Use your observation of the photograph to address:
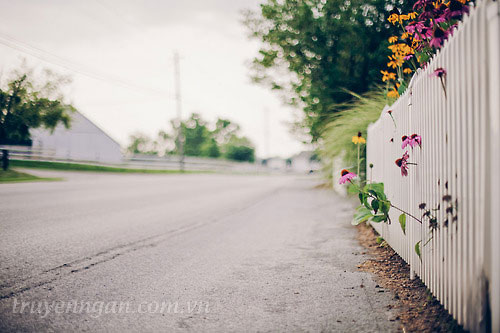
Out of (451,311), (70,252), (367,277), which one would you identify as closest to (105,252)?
(70,252)

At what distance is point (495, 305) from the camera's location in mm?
1720

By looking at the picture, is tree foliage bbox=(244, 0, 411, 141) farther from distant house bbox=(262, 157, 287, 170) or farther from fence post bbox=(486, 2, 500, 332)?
distant house bbox=(262, 157, 287, 170)

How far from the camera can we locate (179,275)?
11.6ft

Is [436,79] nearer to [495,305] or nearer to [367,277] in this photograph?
[495,305]

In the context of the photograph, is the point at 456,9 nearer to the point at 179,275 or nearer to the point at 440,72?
the point at 440,72

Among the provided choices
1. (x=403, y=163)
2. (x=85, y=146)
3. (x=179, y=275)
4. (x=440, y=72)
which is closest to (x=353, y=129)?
(x=403, y=163)

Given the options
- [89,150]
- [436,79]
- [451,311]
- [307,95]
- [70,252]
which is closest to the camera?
[451,311]

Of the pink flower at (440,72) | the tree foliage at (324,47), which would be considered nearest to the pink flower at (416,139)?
the pink flower at (440,72)

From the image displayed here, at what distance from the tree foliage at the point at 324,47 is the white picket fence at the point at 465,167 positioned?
6.63 metres

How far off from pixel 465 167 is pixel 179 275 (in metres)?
2.83

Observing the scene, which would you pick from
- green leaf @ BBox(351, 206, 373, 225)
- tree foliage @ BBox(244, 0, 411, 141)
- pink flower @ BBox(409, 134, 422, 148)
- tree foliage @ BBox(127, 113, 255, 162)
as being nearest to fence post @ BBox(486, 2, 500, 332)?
pink flower @ BBox(409, 134, 422, 148)

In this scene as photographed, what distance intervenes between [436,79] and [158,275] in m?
3.17

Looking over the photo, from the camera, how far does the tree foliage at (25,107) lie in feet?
23.1

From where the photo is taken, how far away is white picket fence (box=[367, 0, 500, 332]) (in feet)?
5.58
